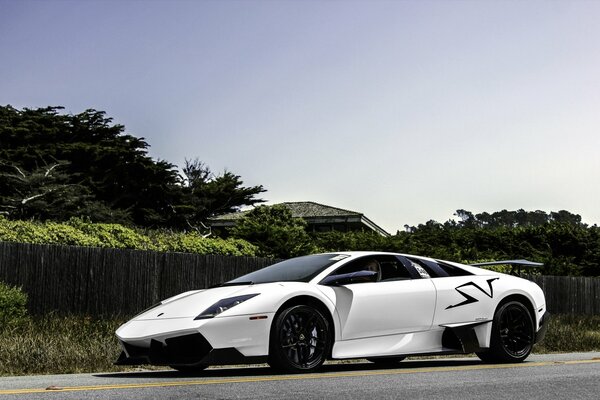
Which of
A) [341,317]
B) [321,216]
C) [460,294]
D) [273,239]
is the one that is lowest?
[341,317]

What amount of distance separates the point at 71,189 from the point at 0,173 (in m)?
3.45

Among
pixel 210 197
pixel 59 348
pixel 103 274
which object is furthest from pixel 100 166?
pixel 59 348

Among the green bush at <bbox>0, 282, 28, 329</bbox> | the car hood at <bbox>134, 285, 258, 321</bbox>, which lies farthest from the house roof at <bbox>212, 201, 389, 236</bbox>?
the car hood at <bbox>134, 285, 258, 321</bbox>

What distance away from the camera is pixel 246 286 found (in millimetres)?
9242

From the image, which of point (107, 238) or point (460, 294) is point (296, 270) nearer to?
point (460, 294)

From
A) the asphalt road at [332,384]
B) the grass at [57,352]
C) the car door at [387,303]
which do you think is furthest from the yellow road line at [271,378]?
the grass at [57,352]

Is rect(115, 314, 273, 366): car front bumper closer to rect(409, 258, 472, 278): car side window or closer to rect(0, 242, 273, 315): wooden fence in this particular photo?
rect(409, 258, 472, 278): car side window

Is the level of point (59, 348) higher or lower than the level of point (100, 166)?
lower

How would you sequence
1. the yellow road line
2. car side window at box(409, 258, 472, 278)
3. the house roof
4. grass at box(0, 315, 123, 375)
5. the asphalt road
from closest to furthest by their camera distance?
1. the asphalt road
2. the yellow road line
3. grass at box(0, 315, 123, 375)
4. car side window at box(409, 258, 472, 278)
5. the house roof

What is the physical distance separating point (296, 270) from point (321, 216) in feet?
129

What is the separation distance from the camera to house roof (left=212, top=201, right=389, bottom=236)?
48.2 metres

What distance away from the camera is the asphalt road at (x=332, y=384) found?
712 cm

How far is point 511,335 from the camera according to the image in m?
10.9

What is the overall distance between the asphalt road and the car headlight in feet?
2.03
